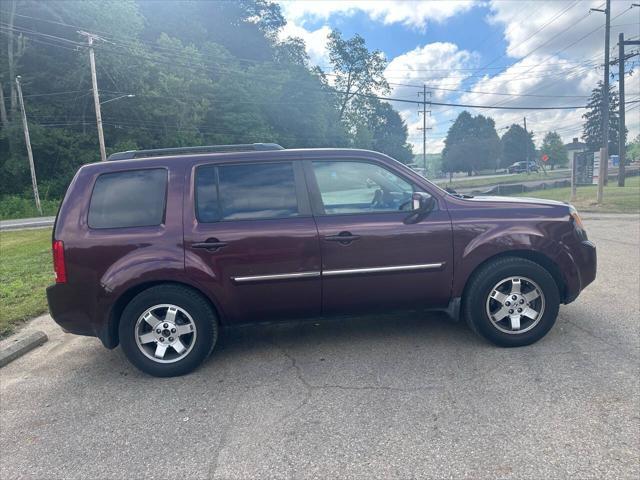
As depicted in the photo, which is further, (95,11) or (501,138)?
(501,138)

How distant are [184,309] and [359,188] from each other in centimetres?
184

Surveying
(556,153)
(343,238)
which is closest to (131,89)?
(343,238)

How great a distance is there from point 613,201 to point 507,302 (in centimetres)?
1626

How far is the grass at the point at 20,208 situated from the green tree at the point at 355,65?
4151 centimetres

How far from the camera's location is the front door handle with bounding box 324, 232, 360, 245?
3.66m

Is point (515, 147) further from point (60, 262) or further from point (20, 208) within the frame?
point (60, 262)

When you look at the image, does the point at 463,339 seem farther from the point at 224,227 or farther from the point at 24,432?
the point at 24,432

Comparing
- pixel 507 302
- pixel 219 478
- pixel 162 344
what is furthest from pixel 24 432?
pixel 507 302

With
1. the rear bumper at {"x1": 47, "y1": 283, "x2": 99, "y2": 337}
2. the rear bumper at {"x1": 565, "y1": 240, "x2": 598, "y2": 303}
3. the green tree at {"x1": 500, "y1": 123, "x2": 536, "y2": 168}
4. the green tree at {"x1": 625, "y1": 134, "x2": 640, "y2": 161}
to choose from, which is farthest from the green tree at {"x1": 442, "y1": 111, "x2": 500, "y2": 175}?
the rear bumper at {"x1": 47, "y1": 283, "x2": 99, "y2": 337}

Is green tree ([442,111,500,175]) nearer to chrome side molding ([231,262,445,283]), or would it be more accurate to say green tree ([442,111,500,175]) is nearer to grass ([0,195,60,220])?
grass ([0,195,60,220])

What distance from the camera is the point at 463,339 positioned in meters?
4.09

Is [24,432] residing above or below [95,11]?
below

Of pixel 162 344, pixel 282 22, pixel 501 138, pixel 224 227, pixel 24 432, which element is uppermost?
pixel 282 22

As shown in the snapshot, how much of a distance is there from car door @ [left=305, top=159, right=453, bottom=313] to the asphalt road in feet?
1.79
